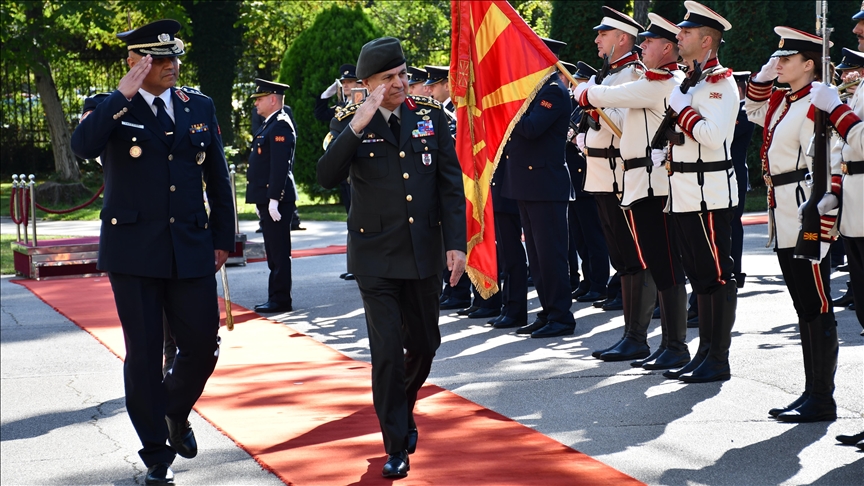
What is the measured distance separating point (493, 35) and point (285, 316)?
3.96m

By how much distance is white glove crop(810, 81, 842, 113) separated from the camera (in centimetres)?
533

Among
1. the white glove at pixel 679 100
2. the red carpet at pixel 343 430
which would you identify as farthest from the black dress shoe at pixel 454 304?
the white glove at pixel 679 100

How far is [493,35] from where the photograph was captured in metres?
7.54

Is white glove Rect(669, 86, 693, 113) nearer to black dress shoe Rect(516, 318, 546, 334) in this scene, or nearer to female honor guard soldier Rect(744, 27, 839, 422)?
female honor guard soldier Rect(744, 27, 839, 422)

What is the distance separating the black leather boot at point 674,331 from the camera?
7.18 meters

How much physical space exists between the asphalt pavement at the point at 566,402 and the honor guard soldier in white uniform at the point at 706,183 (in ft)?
1.17

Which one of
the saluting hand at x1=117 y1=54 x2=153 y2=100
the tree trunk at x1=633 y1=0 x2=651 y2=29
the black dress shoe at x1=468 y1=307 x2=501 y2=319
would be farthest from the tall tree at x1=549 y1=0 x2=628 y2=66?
the saluting hand at x1=117 y1=54 x2=153 y2=100

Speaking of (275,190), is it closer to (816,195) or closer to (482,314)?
(482,314)

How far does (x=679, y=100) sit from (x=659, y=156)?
17.3 inches

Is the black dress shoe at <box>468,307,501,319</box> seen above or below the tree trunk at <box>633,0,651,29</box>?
below

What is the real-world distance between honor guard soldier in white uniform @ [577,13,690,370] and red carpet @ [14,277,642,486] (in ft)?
5.22

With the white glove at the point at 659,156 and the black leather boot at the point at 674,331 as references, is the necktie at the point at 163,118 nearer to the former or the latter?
the white glove at the point at 659,156

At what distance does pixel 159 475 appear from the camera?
5.07m

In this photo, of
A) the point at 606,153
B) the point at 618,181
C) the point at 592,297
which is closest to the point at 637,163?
the point at 618,181
